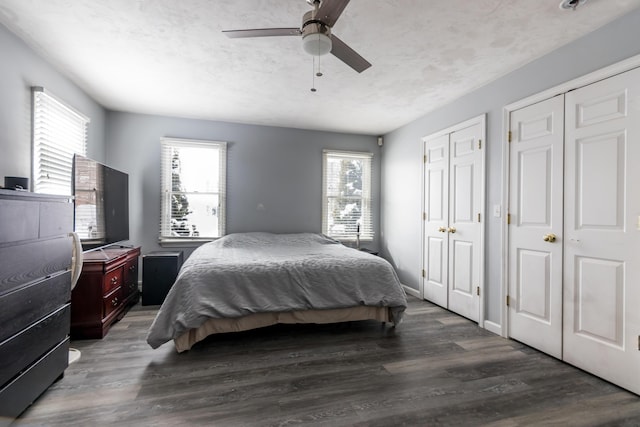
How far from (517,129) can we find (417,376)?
7.71 feet

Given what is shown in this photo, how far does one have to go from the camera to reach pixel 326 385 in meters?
1.97

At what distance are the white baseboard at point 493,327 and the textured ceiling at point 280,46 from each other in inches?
97.1

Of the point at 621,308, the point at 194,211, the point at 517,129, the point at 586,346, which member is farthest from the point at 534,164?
the point at 194,211

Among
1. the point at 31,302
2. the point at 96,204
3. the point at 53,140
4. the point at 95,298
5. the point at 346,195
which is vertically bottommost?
the point at 95,298

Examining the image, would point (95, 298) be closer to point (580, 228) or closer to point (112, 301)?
point (112, 301)

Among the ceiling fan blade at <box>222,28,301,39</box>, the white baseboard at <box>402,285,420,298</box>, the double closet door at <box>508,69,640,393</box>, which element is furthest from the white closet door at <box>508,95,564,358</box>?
the ceiling fan blade at <box>222,28,301,39</box>

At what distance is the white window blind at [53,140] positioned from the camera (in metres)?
2.52

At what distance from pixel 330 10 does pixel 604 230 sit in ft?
7.74

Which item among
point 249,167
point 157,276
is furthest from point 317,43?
point 157,276

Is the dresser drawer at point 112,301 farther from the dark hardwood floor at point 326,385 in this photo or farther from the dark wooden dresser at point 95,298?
the dark hardwood floor at point 326,385

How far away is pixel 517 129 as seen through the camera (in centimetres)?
270

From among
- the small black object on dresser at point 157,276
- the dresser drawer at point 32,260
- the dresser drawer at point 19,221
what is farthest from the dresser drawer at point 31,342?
the small black object on dresser at point 157,276

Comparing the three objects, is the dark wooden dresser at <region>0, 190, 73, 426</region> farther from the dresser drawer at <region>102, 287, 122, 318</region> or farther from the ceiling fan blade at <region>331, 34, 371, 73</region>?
the ceiling fan blade at <region>331, 34, 371, 73</region>

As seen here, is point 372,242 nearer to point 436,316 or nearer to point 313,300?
point 436,316
